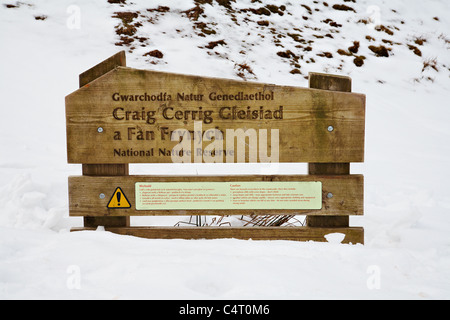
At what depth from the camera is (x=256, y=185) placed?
2.70 meters

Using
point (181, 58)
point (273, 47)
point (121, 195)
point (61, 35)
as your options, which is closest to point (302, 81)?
point (273, 47)

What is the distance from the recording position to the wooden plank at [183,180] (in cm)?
270

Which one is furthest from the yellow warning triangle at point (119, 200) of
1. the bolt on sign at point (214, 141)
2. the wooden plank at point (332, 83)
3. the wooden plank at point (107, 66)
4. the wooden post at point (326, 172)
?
the wooden plank at point (332, 83)

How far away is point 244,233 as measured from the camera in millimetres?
2744

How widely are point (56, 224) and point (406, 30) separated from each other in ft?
37.5

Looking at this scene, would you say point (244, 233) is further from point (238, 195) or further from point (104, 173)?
point (104, 173)

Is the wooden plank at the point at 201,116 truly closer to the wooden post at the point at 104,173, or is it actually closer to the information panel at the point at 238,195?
the wooden post at the point at 104,173

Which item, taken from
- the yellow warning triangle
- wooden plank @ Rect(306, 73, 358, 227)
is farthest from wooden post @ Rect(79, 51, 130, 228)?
wooden plank @ Rect(306, 73, 358, 227)

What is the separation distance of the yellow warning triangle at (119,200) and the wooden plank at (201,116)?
27cm

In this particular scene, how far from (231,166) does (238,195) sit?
6.32ft

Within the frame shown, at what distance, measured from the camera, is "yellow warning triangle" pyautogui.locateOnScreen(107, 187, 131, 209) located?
2.72 m

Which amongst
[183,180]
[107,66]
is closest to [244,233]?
[183,180]
